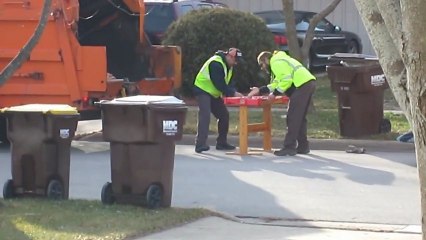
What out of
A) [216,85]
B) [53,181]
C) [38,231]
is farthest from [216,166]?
[38,231]

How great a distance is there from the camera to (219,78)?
15336 mm

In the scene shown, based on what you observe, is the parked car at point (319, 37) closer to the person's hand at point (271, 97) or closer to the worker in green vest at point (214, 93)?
the worker in green vest at point (214, 93)

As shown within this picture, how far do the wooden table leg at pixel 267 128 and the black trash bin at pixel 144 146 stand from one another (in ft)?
17.5

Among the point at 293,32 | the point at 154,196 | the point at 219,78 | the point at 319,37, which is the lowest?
the point at 154,196

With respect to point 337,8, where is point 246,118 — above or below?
below

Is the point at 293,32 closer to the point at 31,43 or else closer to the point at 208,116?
the point at 208,116

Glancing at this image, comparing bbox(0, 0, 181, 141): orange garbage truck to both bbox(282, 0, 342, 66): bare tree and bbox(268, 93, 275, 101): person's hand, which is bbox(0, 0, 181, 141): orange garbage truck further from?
bbox(282, 0, 342, 66): bare tree

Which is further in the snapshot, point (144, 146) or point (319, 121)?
point (319, 121)

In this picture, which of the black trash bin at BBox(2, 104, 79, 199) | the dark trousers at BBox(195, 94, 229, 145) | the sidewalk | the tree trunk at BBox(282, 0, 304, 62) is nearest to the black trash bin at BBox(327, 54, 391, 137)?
the dark trousers at BBox(195, 94, 229, 145)

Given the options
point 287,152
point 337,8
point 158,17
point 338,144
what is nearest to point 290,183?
point 287,152

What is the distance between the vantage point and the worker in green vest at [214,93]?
15.3m

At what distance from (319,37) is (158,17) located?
5.03 metres

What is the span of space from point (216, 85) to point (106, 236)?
6.75 m

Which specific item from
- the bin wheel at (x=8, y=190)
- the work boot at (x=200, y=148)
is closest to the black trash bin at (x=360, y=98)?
the work boot at (x=200, y=148)
